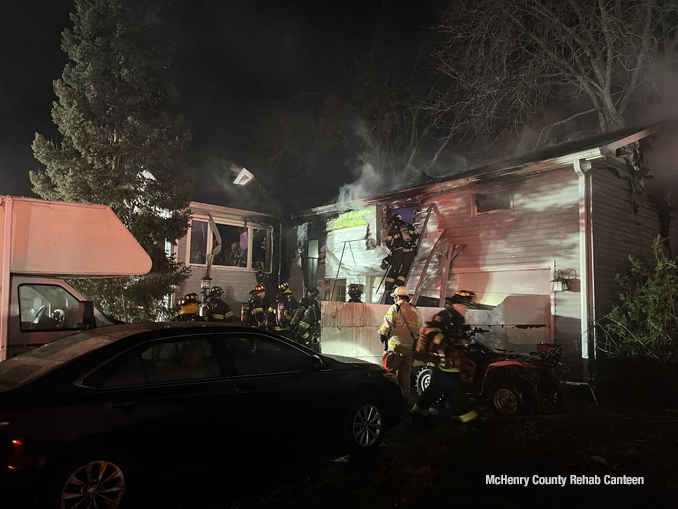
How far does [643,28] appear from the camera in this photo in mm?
15875

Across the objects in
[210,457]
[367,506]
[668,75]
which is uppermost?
[668,75]

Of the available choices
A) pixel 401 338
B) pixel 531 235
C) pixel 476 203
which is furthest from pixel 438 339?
pixel 476 203

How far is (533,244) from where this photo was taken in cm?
1027

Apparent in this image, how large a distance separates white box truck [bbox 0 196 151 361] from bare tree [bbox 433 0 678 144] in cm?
1359

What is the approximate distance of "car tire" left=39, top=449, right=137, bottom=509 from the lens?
107 inches

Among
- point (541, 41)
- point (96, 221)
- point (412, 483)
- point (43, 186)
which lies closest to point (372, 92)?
point (541, 41)

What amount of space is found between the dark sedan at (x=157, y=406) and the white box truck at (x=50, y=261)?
165 cm

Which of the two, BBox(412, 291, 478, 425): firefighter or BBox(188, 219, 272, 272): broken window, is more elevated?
BBox(188, 219, 272, 272): broken window

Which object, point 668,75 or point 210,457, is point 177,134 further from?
point 668,75

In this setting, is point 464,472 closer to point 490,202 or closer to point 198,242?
point 490,202

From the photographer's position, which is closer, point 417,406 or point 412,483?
point 412,483

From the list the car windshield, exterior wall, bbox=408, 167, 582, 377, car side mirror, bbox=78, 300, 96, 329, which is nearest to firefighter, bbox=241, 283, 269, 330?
exterior wall, bbox=408, 167, 582, 377

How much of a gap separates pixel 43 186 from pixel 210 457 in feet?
29.3

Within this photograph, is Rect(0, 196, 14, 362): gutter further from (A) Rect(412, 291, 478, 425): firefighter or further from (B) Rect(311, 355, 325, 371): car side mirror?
(A) Rect(412, 291, 478, 425): firefighter
